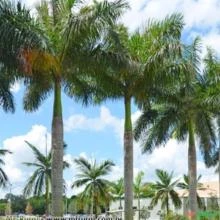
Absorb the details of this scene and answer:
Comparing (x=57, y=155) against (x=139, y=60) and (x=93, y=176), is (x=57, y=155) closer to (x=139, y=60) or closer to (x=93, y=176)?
(x=139, y=60)

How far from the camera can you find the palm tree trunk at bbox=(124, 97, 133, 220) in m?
25.1

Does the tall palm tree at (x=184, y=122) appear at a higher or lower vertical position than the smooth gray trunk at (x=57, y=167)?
higher

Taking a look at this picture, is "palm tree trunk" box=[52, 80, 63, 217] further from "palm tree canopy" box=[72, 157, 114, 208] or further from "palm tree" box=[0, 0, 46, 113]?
"palm tree canopy" box=[72, 157, 114, 208]

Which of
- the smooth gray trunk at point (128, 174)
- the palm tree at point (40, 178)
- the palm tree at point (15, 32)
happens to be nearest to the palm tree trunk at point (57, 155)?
the palm tree at point (15, 32)

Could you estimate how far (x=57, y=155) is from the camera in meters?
21.4

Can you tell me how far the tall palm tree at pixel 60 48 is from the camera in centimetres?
2081

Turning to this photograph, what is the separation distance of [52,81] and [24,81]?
1.11 meters

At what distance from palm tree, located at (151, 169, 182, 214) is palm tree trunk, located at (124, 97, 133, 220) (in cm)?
4308

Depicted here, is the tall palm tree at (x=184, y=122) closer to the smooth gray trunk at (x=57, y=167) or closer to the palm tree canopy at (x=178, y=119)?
the palm tree canopy at (x=178, y=119)

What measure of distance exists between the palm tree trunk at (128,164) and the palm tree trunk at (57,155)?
4.67 metres

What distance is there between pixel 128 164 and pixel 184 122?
27.5 ft

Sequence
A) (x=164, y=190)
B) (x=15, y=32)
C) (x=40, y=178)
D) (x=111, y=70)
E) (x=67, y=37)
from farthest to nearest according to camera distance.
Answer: (x=164, y=190)
(x=40, y=178)
(x=111, y=70)
(x=67, y=37)
(x=15, y=32)

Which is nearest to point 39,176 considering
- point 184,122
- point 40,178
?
point 40,178

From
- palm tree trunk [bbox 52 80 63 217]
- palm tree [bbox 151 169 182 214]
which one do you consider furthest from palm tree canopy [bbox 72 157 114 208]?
palm tree trunk [bbox 52 80 63 217]
